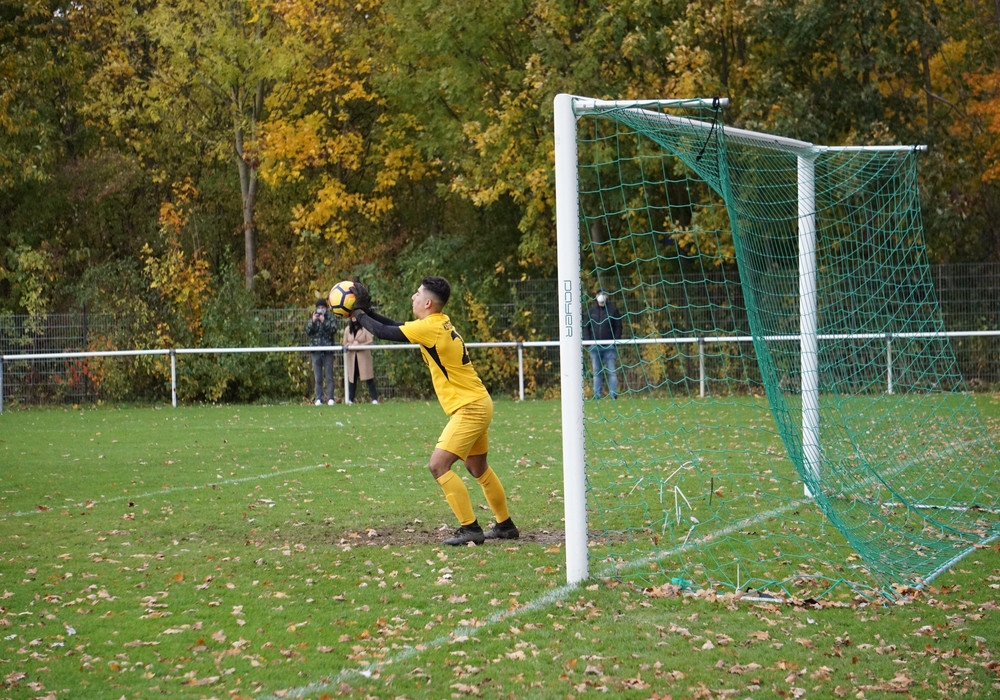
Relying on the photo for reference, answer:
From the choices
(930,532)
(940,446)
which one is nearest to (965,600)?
(930,532)

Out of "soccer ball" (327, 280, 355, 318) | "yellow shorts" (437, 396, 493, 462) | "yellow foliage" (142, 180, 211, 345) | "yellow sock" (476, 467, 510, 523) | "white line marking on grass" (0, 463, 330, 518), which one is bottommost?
"white line marking on grass" (0, 463, 330, 518)

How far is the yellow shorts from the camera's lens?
7711 millimetres

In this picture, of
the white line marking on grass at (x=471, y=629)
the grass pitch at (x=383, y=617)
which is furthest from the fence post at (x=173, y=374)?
the white line marking on grass at (x=471, y=629)

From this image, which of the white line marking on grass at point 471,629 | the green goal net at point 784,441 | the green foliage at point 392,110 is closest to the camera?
the white line marking on grass at point 471,629

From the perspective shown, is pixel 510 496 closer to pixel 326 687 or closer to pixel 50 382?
pixel 326 687

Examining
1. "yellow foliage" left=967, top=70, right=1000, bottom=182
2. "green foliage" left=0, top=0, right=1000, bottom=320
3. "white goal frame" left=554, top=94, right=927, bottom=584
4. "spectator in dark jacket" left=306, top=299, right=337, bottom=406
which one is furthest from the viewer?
"yellow foliage" left=967, top=70, right=1000, bottom=182

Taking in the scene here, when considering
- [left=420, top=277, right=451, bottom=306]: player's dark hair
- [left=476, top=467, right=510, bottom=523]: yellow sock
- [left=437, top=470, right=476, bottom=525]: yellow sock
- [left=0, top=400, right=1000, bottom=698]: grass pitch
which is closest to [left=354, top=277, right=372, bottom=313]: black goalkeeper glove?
[left=420, top=277, right=451, bottom=306]: player's dark hair

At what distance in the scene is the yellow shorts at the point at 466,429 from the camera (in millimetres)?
7711

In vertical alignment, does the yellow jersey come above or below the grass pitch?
above

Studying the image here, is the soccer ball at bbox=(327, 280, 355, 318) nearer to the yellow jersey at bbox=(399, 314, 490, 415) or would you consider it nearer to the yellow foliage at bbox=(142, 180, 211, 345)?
the yellow jersey at bbox=(399, 314, 490, 415)

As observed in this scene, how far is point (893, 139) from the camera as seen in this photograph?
71.6 feet

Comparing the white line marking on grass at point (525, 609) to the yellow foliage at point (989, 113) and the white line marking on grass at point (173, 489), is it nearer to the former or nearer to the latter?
the white line marking on grass at point (173, 489)

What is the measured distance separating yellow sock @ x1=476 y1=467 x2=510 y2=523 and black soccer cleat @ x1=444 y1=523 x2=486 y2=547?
20cm

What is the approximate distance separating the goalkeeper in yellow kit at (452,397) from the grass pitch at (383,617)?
375 mm
